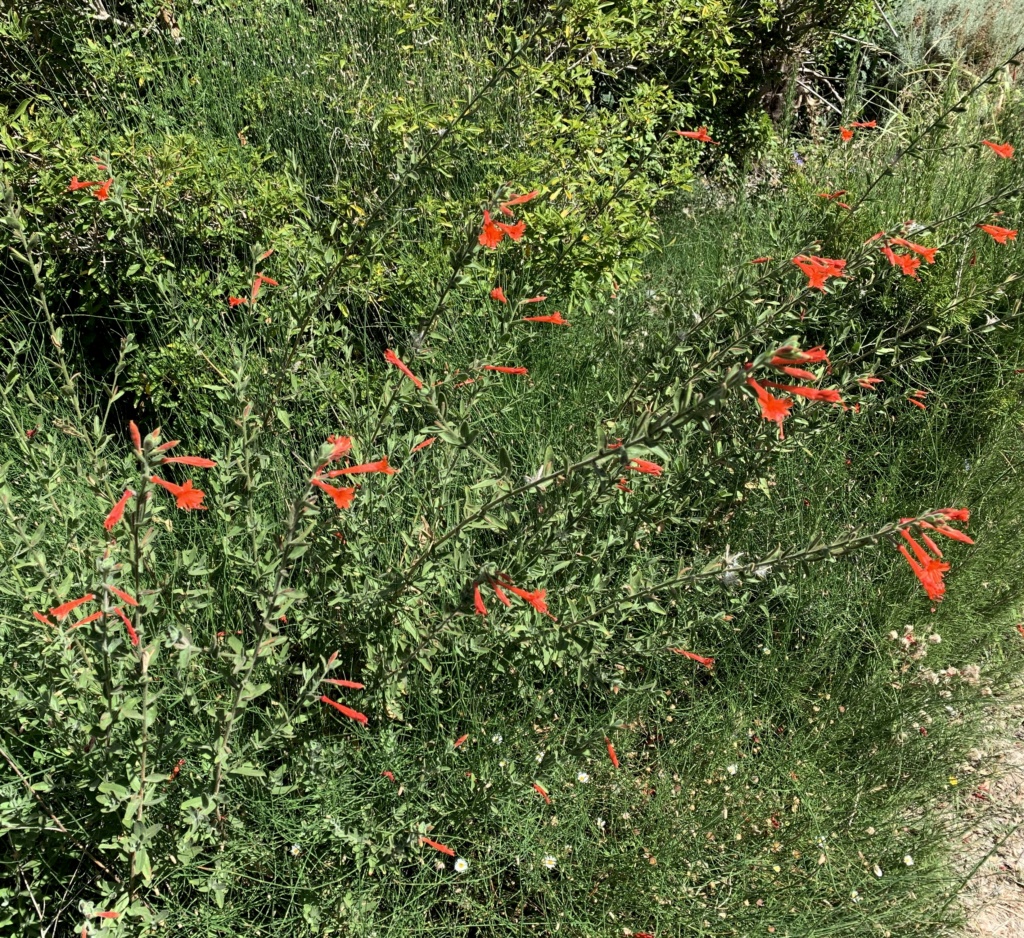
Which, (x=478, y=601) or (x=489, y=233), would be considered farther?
(x=489, y=233)

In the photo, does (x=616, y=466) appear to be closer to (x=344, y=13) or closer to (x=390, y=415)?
(x=390, y=415)

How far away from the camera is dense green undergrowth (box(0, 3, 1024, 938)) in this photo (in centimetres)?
181

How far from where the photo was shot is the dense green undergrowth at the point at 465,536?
181cm

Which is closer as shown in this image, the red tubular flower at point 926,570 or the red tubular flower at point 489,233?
the red tubular flower at point 926,570

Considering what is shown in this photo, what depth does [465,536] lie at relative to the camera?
6.92 ft

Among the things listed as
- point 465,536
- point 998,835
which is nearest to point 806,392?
point 465,536

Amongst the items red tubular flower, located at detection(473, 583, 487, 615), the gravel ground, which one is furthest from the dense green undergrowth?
the gravel ground

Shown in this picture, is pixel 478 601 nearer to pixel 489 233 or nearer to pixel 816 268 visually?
pixel 489 233

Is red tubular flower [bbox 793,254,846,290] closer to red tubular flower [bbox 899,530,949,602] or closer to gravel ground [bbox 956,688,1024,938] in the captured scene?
red tubular flower [bbox 899,530,949,602]

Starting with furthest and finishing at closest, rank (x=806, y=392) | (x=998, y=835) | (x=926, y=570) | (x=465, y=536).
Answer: (x=998, y=835) < (x=465, y=536) < (x=926, y=570) < (x=806, y=392)

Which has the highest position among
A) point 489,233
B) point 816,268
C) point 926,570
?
point 489,233

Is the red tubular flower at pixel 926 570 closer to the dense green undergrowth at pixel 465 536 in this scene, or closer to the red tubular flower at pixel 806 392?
the dense green undergrowth at pixel 465 536

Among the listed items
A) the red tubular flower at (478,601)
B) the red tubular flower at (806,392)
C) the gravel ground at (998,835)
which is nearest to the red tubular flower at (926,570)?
the red tubular flower at (806,392)

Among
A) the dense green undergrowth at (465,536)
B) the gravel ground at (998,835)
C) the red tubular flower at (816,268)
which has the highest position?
the red tubular flower at (816,268)
